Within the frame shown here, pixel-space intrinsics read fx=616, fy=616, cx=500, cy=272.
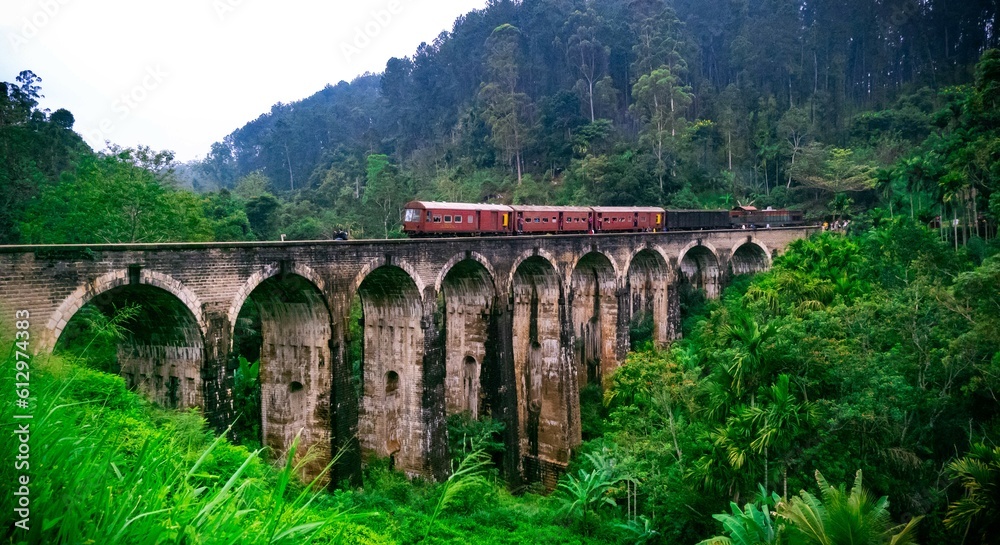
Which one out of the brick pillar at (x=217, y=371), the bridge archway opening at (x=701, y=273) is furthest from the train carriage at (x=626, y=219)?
the brick pillar at (x=217, y=371)

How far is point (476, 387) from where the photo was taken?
2112 centimetres

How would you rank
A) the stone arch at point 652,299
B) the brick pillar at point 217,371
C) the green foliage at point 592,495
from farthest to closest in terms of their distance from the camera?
the stone arch at point 652,299
the green foliage at point 592,495
the brick pillar at point 217,371

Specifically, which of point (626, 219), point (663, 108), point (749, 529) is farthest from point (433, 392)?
point (663, 108)

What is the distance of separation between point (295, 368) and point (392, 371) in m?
3.34

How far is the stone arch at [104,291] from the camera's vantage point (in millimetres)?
9984

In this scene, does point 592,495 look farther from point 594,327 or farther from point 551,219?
A: point 551,219

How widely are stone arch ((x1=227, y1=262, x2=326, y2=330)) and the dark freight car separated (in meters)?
22.4

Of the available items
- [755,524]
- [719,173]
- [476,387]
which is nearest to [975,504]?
[755,524]

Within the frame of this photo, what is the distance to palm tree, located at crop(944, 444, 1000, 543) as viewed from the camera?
409 inches

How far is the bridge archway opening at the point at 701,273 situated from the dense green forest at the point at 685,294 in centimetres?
89

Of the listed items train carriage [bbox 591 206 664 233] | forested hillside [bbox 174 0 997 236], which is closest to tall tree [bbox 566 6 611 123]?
forested hillside [bbox 174 0 997 236]

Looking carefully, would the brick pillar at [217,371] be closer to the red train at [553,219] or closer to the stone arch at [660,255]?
the red train at [553,219]

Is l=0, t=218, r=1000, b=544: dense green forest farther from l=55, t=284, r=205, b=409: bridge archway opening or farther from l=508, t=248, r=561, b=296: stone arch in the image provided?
l=508, t=248, r=561, b=296: stone arch

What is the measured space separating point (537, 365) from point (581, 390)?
435 cm
